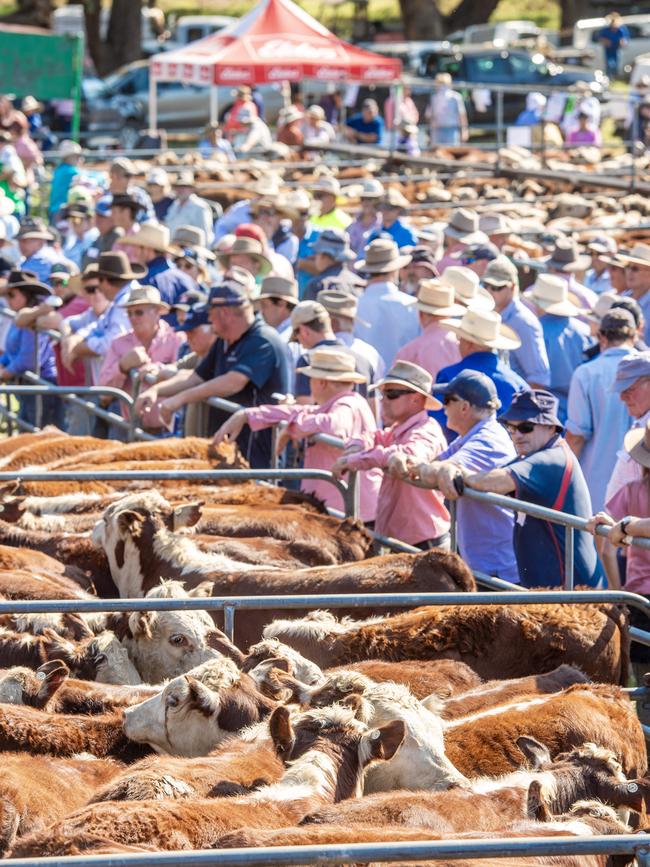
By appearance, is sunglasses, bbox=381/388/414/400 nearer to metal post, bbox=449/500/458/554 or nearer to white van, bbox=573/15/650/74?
metal post, bbox=449/500/458/554

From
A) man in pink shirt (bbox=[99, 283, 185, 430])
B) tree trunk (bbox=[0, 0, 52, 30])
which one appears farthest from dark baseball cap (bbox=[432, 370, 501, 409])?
tree trunk (bbox=[0, 0, 52, 30])

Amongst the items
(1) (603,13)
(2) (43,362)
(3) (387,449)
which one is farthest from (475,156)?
(1) (603,13)

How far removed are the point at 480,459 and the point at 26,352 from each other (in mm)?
6480

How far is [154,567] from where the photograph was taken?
22.9 ft

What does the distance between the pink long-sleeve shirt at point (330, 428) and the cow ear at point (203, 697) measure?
11.1 feet

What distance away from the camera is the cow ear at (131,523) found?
23.1 ft

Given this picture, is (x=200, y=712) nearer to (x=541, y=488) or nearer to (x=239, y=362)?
(x=541, y=488)

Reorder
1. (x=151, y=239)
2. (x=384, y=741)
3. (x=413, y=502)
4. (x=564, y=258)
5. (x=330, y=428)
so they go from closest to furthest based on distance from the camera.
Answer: (x=384, y=741), (x=413, y=502), (x=330, y=428), (x=564, y=258), (x=151, y=239)

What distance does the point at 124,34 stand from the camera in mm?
46156

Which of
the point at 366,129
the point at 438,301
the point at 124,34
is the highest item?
the point at 124,34

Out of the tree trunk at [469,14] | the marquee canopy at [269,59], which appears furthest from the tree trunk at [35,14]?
the marquee canopy at [269,59]

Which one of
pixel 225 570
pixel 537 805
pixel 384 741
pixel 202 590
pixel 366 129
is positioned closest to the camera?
pixel 537 805

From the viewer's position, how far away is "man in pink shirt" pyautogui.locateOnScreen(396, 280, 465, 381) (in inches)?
385

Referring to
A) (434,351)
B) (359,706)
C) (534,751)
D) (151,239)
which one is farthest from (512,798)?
(151,239)
